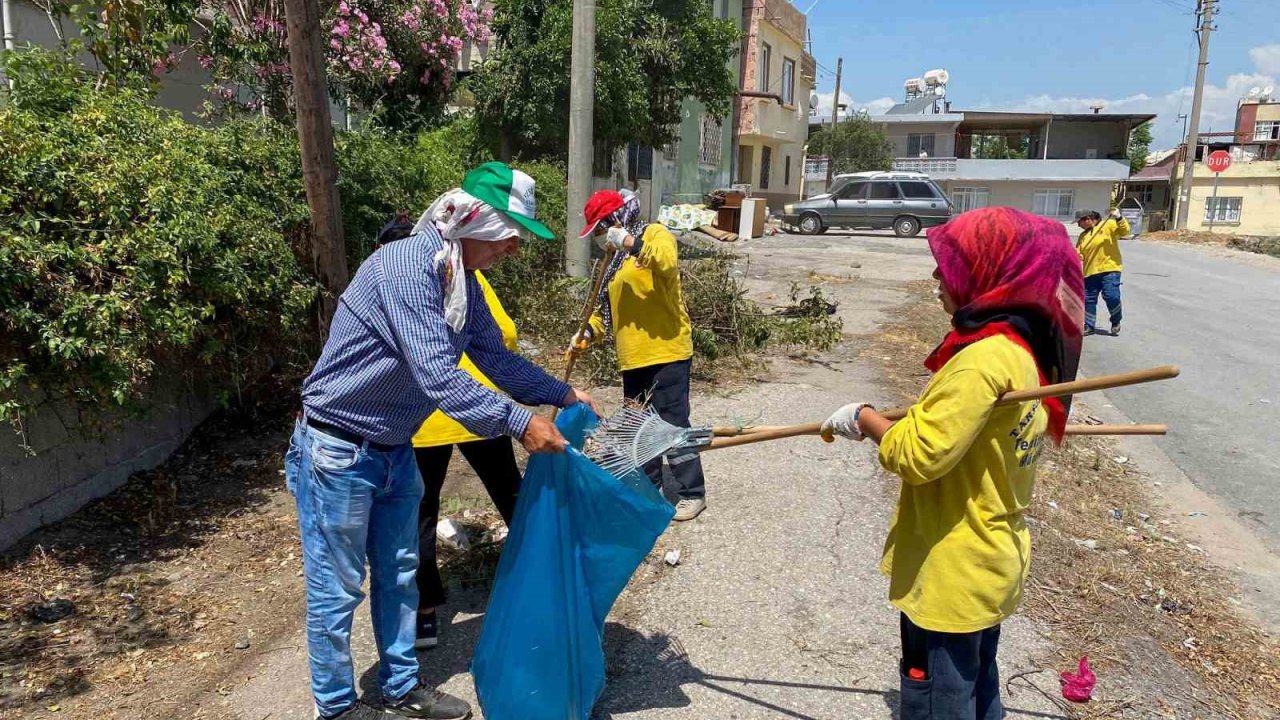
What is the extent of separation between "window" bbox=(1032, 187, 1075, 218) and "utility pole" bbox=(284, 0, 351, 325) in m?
44.7

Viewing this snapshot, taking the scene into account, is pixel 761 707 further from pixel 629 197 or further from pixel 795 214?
pixel 795 214

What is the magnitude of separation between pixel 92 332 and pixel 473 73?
30.6 ft

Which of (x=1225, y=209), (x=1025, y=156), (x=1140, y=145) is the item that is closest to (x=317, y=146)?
(x=1225, y=209)

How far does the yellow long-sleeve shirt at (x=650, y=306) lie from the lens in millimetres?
3877

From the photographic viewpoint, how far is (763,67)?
95.9ft

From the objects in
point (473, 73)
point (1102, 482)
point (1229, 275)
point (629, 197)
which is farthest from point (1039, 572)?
point (1229, 275)

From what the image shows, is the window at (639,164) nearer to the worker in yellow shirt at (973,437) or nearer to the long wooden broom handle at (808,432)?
the long wooden broom handle at (808,432)

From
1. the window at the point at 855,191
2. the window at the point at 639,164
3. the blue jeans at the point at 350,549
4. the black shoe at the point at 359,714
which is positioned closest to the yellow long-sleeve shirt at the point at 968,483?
the blue jeans at the point at 350,549

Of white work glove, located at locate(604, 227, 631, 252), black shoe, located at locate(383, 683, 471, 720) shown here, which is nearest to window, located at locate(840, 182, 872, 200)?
white work glove, located at locate(604, 227, 631, 252)

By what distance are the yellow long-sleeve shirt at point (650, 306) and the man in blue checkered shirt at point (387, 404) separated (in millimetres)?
1442

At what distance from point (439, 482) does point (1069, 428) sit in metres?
2.13

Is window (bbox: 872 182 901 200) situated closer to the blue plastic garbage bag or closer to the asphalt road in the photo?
the asphalt road

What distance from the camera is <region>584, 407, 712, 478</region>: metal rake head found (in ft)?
8.46

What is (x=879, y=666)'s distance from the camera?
2969mm
